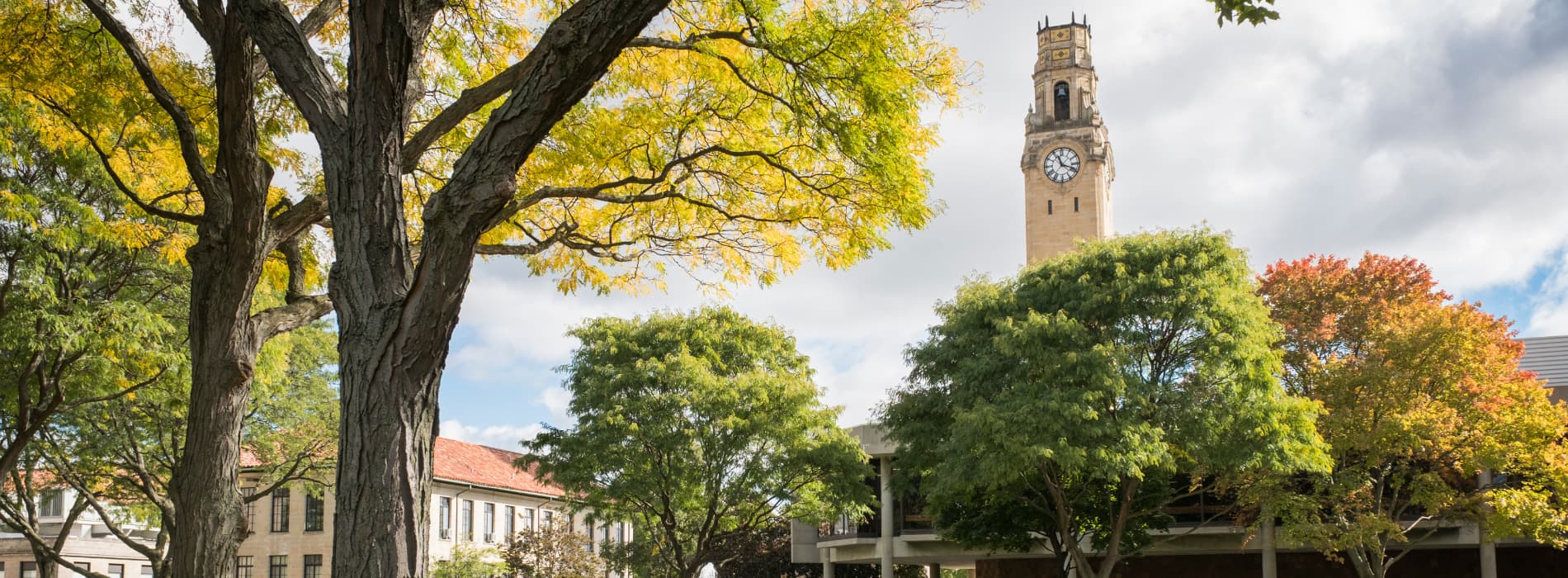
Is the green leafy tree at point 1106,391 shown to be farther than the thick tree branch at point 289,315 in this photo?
Yes

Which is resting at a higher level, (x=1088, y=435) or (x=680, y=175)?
(x=680, y=175)

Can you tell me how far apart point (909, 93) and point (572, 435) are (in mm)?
19762

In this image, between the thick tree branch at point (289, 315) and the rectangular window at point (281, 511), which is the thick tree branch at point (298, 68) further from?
the rectangular window at point (281, 511)

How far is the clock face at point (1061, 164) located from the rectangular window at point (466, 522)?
38177 mm

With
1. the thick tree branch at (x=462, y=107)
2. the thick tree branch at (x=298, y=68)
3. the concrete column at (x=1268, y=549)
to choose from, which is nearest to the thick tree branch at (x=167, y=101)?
the thick tree branch at (x=462, y=107)

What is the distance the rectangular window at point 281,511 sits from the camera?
44.6 meters

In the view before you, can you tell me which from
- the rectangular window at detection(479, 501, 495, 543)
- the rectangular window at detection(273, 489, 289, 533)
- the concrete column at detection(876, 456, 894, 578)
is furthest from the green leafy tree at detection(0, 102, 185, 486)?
the rectangular window at detection(479, 501, 495, 543)

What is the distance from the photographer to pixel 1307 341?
27.0 metres

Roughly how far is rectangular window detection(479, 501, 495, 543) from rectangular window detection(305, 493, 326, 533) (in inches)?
232

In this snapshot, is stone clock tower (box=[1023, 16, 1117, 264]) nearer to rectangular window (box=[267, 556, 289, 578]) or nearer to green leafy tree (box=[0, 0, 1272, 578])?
rectangular window (box=[267, 556, 289, 578])

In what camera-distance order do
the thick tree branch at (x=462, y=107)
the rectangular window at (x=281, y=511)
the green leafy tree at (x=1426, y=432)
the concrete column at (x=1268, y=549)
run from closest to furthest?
1. the thick tree branch at (x=462, y=107)
2. the green leafy tree at (x=1426, y=432)
3. the concrete column at (x=1268, y=549)
4. the rectangular window at (x=281, y=511)

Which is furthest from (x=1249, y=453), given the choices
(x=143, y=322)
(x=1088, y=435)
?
(x=143, y=322)

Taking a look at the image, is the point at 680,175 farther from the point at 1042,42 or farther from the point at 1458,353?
the point at 1042,42

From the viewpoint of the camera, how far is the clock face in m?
69.3
